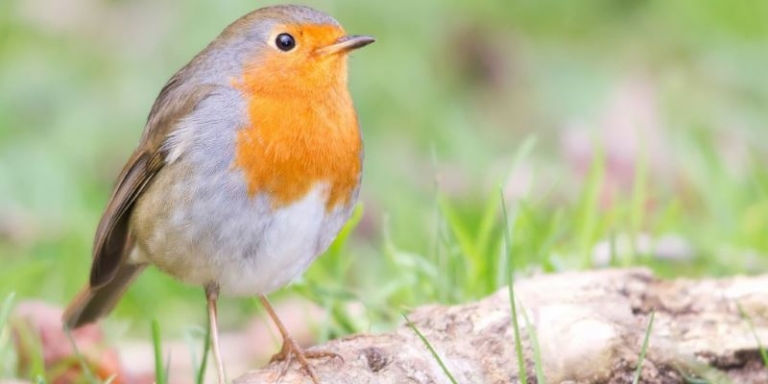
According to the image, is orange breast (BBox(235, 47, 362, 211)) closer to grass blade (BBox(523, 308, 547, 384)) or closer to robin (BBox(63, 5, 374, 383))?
robin (BBox(63, 5, 374, 383))

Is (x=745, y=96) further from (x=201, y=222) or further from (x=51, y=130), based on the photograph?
(x=201, y=222)

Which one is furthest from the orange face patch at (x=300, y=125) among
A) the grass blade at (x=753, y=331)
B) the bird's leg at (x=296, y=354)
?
the grass blade at (x=753, y=331)

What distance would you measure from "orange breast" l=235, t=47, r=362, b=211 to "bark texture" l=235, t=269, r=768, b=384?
1.48 ft

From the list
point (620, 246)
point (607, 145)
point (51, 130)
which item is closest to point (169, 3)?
point (51, 130)

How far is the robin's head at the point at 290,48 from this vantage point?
4090 millimetres

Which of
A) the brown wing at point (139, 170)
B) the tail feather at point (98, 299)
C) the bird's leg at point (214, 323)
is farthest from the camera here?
the tail feather at point (98, 299)

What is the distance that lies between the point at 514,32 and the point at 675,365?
593 cm

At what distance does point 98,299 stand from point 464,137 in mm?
3356

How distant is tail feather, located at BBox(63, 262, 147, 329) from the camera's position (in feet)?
14.5

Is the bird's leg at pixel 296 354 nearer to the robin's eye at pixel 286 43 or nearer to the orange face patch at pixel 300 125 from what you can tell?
the orange face patch at pixel 300 125

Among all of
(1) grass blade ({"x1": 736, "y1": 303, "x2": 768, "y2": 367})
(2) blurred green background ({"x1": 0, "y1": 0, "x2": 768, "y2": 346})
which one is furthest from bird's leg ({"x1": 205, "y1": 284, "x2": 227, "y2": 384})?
(1) grass blade ({"x1": 736, "y1": 303, "x2": 768, "y2": 367})

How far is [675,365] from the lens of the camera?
137 inches

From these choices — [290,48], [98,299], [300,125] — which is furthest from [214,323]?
[290,48]

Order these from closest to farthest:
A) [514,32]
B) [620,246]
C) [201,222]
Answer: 1. [201,222]
2. [620,246]
3. [514,32]
